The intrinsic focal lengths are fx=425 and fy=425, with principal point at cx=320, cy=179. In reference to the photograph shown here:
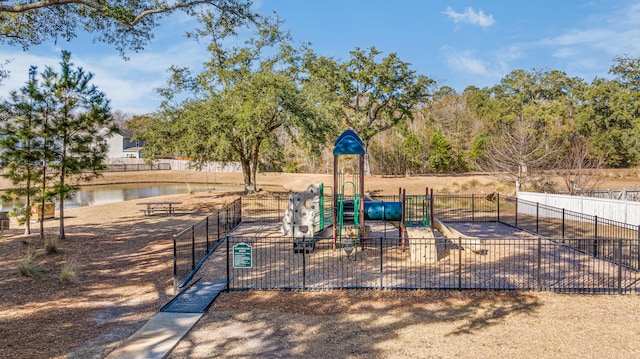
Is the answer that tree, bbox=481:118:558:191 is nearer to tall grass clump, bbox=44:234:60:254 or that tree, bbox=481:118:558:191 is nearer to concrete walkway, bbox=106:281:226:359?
concrete walkway, bbox=106:281:226:359

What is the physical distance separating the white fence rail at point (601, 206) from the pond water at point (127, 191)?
26.0 meters

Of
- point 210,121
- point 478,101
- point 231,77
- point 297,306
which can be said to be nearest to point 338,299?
point 297,306

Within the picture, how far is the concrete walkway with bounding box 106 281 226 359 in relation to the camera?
6445mm

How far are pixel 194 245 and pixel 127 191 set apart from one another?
35.5 meters

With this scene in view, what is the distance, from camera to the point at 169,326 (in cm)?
745

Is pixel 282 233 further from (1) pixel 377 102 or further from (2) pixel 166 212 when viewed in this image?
(1) pixel 377 102

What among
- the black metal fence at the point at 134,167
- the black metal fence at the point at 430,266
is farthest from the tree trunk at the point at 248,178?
the black metal fence at the point at 134,167

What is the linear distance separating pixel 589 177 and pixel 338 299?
22764mm

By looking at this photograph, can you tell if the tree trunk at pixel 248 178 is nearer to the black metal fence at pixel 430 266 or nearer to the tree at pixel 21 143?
the black metal fence at pixel 430 266

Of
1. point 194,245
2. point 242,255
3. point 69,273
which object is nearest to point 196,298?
point 242,255

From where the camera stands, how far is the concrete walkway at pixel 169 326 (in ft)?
21.1

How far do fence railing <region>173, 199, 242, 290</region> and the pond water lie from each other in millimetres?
16970

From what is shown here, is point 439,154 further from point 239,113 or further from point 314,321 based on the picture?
point 314,321

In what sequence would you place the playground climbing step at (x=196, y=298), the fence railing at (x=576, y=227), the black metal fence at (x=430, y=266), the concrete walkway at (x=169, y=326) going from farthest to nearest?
the fence railing at (x=576, y=227)
the black metal fence at (x=430, y=266)
the playground climbing step at (x=196, y=298)
the concrete walkway at (x=169, y=326)
